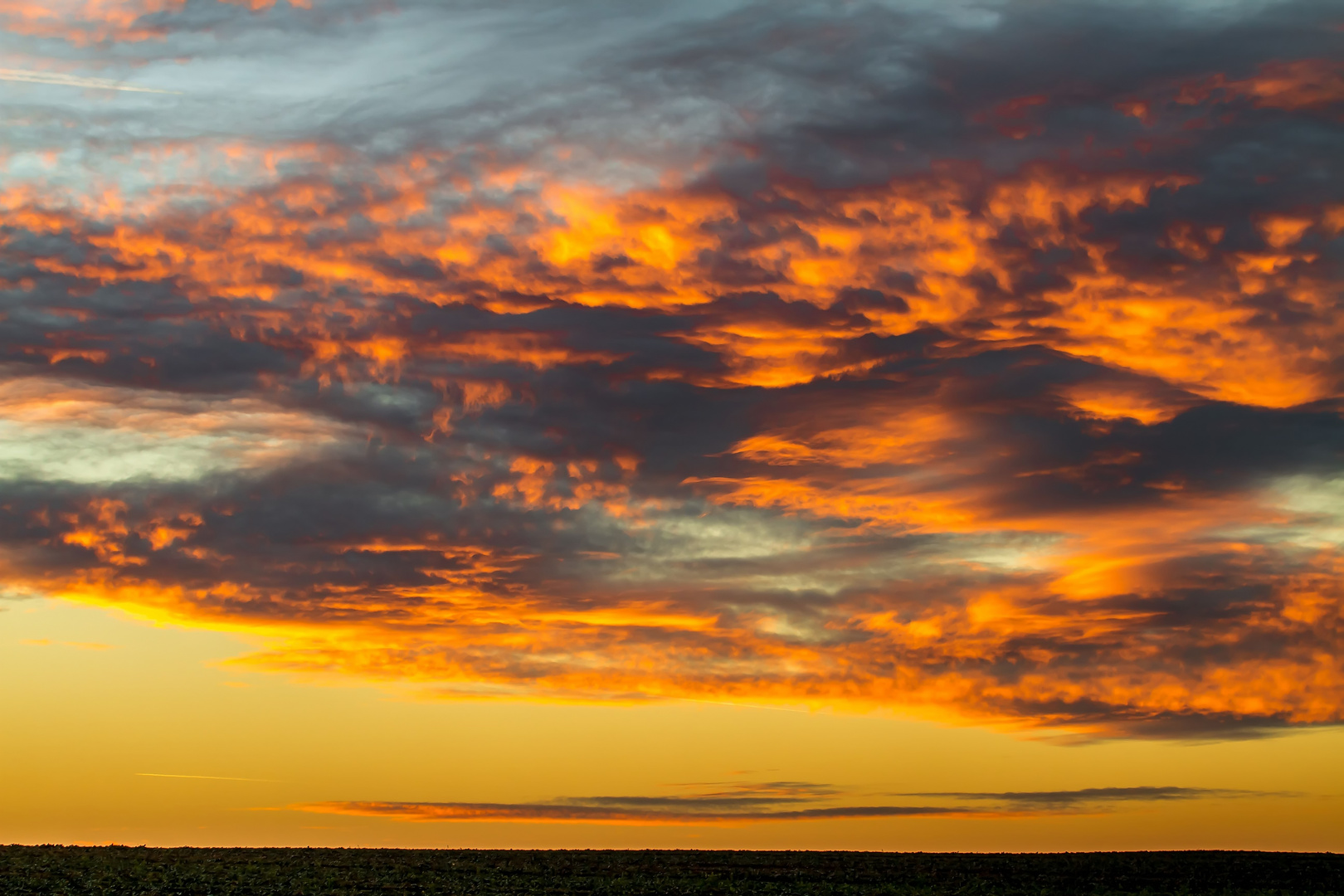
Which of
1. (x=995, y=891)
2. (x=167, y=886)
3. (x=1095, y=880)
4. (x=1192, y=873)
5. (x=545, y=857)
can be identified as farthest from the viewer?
(x=545, y=857)

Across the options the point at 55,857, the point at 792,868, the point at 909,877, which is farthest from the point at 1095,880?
the point at 55,857

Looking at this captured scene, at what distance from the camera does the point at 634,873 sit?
8069cm

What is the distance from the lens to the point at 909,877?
79875 millimetres

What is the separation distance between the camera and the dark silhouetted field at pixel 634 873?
6675 centimetres

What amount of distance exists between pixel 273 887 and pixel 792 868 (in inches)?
1554

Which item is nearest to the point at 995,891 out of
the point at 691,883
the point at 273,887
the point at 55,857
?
the point at 691,883

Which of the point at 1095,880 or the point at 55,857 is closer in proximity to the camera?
the point at 1095,880

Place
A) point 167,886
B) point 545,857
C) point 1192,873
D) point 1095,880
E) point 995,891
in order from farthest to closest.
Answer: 1. point 545,857
2. point 1192,873
3. point 1095,880
4. point 995,891
5. point 167,886

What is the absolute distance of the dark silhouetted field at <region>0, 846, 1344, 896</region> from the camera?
219 ft

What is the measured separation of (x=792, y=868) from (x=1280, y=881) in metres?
33.3

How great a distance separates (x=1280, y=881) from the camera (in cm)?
8094

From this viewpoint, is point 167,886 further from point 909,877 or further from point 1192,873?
point 1192,873

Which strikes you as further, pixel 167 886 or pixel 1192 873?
pixel 1192 873

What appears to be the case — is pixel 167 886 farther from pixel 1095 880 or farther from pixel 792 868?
pixel 1095 880
